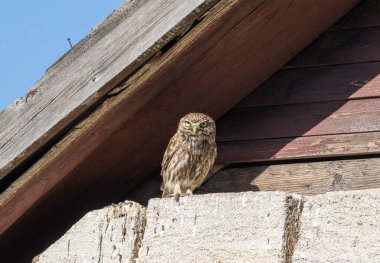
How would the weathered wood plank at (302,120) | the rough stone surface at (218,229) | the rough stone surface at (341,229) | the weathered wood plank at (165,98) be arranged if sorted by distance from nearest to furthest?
the rough stone surface at (341,229) < the rough stone surface at (218,229) < the weathered wood plank at (165,98) < the weathered wood plank at (302,120)

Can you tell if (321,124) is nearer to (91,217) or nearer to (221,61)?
(221,61)

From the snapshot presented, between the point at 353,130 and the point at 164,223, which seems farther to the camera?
the point at 353,130

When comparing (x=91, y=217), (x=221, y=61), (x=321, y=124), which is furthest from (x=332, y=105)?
(x=91, y=217)

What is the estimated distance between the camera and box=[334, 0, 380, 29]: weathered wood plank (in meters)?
5.98

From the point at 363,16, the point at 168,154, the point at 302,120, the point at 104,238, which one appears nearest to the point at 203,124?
the point at 168,154

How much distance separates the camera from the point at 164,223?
5090mm

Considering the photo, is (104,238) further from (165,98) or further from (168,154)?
(168,154)

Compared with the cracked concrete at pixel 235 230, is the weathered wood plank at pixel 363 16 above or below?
above

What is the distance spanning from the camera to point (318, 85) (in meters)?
5.93

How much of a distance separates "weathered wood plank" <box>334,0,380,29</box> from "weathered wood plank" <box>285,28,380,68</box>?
1.3 inches

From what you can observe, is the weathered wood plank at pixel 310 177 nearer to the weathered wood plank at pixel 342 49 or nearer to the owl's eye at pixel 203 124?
the owl's eye at pixel 203 124

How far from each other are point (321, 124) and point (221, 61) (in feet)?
1.88

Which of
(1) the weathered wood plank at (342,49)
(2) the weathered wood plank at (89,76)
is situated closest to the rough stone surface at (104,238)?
(2) the weathered wood plank at (89,76)

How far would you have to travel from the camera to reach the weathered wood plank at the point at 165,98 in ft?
16.6
